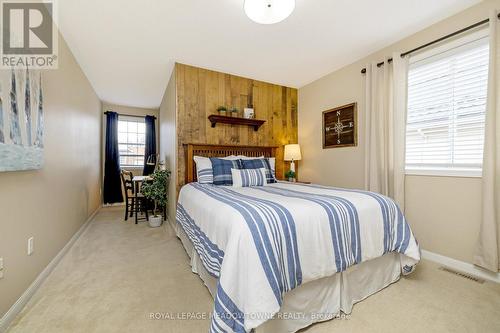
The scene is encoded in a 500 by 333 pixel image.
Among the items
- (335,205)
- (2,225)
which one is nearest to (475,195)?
(335,205)

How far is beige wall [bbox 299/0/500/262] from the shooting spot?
2088 mm

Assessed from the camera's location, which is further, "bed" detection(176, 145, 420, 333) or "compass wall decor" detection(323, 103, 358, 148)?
"compass wall decor" detection(323, 103, 358, 148)

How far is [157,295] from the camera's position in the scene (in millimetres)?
1729

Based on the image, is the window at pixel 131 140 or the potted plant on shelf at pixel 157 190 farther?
the window at pixel 131 140

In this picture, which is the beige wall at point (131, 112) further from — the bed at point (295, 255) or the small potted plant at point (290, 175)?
the bed at point (295, 255)

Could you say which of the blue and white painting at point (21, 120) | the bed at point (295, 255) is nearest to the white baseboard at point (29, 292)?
the blue and white painting at point (21, 120)

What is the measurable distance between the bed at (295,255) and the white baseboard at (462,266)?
70 cm

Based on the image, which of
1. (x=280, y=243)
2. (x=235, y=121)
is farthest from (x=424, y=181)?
(x=235, y=121)

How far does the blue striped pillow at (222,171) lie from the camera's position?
9.02 feet

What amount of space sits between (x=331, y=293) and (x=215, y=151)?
8.03 ft

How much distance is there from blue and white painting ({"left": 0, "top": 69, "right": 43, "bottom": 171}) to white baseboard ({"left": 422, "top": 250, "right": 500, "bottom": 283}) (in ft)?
12.2

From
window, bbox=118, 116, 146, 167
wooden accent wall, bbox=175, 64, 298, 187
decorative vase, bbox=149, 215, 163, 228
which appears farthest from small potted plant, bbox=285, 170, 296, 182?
window, bbox=118, 116, 146, 167

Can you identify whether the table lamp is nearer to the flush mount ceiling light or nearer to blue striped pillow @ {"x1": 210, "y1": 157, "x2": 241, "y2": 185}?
blue striped pillow @ {"x1": 210, "y1": 157, "x2": 241, "y2": 185}

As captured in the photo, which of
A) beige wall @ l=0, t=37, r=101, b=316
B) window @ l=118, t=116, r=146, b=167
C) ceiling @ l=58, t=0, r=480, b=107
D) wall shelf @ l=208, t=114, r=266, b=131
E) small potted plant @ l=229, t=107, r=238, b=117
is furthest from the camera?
window @ l=118, t=116, r=146, b=167
